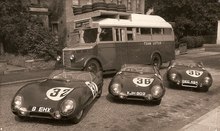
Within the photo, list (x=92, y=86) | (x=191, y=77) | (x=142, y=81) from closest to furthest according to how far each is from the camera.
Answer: (x=92, y=86) < (x=142, y=81) < (x=191, y=77)

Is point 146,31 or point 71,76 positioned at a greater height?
point 146,31

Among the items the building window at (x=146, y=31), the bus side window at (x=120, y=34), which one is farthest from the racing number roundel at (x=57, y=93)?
the building window at (x=146, y=31)

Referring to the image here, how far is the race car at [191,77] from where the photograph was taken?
35.1ft

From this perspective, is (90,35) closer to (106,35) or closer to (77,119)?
(106,35)

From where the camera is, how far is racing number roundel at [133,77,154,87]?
855cm

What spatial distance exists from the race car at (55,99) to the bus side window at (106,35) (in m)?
4.99

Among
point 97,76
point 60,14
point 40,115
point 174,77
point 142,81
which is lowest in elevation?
point 174,77

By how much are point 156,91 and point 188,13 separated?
26.1 m

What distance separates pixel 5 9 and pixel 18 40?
236cm

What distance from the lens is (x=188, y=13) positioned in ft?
105

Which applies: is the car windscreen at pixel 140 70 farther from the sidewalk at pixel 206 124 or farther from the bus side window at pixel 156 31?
the bus side window at pixel 156 31

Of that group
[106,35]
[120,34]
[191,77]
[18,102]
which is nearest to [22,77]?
[106,35]

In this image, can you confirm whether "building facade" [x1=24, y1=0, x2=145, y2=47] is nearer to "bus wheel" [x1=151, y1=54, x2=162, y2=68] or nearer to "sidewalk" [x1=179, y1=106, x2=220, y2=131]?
"bus wheel" [x1=151, y1=54, x2=162, y2=68]

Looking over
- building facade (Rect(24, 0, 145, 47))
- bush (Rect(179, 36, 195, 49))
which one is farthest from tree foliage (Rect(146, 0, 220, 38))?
building facade (Rect(24, 0, 145, 47))
